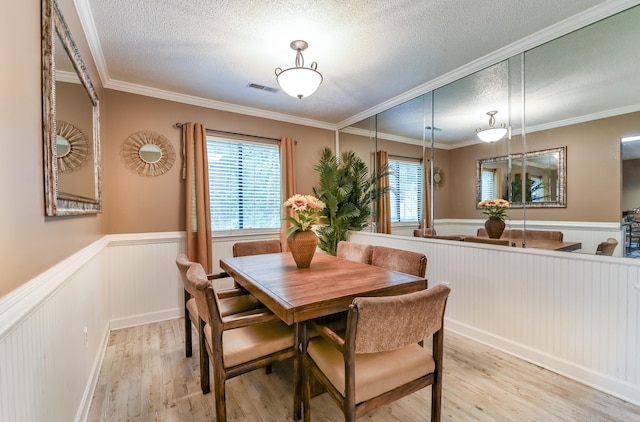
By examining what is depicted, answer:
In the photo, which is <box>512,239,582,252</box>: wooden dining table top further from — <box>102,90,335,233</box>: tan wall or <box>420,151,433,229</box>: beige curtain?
<box>102,90,335,233</box>: tan wall

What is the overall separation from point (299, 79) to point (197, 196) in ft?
6.24

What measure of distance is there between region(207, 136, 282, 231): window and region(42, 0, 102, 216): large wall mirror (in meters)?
1.41

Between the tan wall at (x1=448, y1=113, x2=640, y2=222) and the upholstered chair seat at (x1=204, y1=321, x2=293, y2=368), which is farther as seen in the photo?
the tan wall at (x1=448, y1=113, x2=640, y2=222)

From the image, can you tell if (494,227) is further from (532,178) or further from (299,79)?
(299,79)

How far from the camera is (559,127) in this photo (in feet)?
7.32

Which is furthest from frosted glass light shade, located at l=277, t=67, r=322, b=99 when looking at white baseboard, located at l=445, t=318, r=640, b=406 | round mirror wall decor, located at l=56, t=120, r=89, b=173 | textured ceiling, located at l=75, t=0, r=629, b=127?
white baseboard, located at l=445, t=318, r=640, b=406

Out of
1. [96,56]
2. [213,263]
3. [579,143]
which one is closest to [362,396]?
[579,143]

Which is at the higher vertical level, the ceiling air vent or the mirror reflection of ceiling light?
the ceiling air vent

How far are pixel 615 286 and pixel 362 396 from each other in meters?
1.92

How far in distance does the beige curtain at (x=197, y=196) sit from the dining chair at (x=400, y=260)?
77.8 inches

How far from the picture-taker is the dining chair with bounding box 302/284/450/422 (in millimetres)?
1144

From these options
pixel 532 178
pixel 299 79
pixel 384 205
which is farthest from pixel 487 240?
pixel 299 79

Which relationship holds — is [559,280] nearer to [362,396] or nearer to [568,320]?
[568,320]

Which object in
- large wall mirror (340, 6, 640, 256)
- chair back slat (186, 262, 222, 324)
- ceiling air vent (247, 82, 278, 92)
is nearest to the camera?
chair back slat (186, 262, 222, 324)
